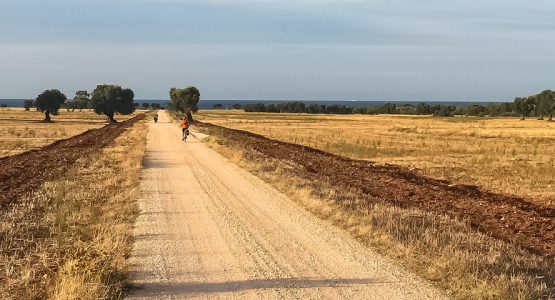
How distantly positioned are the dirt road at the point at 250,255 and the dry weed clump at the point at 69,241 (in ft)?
1.35

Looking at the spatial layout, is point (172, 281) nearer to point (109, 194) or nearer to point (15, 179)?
point (109, 194)

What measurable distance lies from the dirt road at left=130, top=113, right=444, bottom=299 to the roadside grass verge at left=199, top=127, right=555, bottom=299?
356 mm

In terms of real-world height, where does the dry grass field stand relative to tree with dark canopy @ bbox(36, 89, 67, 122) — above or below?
below

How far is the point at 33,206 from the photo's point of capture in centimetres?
1346

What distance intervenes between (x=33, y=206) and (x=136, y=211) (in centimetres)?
266

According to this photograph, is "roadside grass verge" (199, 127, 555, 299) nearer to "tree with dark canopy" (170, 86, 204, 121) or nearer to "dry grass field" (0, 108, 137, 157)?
"dry grass field" (0, 108, 137, 157)

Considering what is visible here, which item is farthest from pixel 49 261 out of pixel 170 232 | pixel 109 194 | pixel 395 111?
pixel 395 111

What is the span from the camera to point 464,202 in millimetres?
17953

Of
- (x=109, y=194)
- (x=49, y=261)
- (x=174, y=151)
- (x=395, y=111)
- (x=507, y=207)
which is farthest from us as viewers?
(x=395, y=111)

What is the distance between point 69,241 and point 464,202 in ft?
41.1

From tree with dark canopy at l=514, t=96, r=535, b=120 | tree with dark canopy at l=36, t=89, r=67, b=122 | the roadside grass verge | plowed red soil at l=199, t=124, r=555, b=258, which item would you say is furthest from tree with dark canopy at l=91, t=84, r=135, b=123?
the roadside grass verge

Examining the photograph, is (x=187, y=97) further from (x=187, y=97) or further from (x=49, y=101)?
(x=49, y=101)

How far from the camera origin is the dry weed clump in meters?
6.86

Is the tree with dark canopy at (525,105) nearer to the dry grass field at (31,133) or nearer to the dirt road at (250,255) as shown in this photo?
the dry grass field at (31,133)
